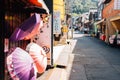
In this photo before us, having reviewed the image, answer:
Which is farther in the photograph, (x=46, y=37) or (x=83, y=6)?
(x=83, y=6)

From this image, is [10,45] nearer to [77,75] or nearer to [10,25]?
[10,25]

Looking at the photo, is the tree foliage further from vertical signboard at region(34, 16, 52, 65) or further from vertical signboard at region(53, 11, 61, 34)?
vertical signboard at region(34, 16, 52, 65)

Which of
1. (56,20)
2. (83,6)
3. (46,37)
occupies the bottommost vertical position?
(46,37)

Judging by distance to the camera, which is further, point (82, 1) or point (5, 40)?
point (82, 1)

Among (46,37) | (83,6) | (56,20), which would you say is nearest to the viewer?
(46,37)

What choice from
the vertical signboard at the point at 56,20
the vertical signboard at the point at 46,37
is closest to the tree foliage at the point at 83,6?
the vertical signboard at the point at 56,20

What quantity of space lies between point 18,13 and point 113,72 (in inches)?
256

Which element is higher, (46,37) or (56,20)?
(56,20)

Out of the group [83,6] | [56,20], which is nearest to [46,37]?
[56,20]

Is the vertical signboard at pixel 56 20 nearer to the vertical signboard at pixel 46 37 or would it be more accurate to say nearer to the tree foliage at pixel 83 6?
the vertical signboard at pixel 46 37

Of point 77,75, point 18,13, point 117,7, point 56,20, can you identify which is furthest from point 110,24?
point 18,13

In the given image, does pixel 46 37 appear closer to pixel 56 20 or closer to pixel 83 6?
pixel 56 20

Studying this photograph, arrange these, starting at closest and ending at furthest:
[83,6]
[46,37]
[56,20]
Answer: [46,37], [56,20], [83,6]

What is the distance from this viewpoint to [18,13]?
920 cm
